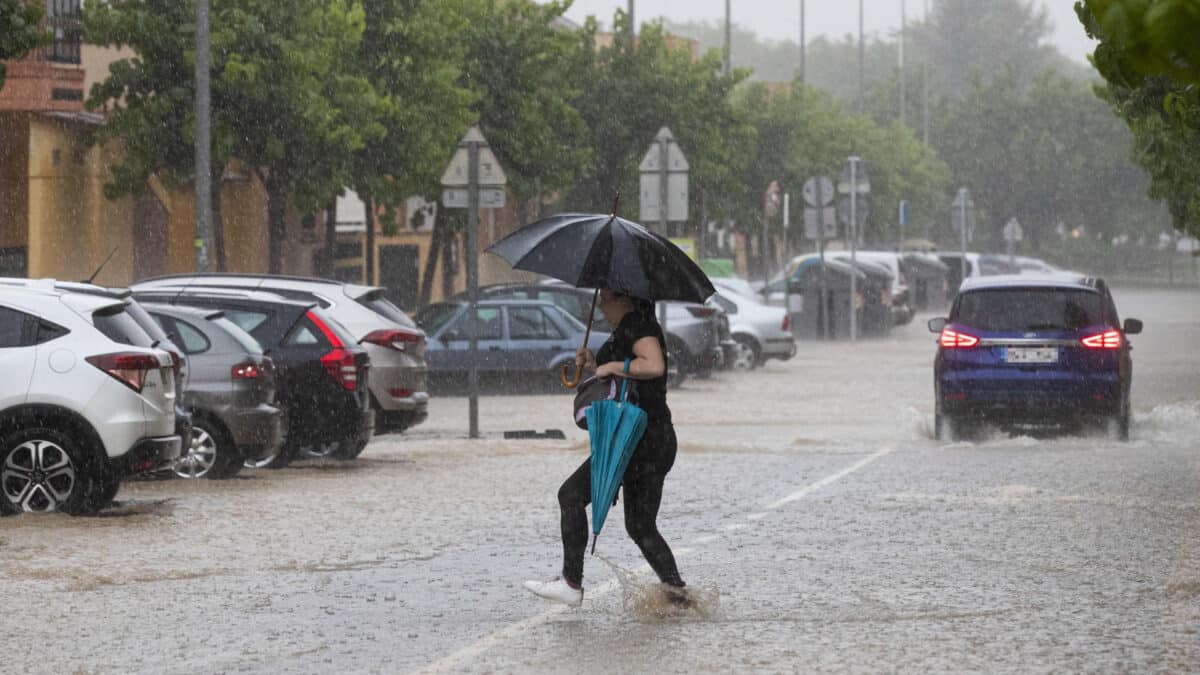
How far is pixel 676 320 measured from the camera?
32.5m

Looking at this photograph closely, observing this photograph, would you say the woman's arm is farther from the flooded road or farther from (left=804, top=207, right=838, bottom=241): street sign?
(left=804, top=207, right=838, bottom=241): street sign

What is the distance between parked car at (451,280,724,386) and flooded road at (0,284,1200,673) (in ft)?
32.2

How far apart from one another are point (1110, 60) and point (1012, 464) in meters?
12.4

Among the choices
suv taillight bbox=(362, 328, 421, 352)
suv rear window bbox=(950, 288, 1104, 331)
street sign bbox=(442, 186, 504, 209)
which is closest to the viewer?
suv taillight bbox=(362, 328, 421, 352)

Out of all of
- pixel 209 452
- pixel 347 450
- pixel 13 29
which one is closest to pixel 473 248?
pixel 347 450

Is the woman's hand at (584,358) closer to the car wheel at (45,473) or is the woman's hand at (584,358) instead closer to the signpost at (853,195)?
the car wheel at (45,473)

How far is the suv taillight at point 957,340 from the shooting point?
2122cm

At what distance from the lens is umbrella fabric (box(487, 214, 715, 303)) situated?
10180 mm

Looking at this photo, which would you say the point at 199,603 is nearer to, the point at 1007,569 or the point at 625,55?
the point at 1007,569

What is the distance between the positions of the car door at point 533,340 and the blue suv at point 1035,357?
8.86 m

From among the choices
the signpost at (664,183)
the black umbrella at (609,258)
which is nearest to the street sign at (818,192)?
the signpost at (664,183)

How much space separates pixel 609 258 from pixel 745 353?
27.5 meters

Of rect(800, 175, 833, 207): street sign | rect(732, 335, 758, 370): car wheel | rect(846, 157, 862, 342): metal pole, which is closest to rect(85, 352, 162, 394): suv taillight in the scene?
rect(732, 335, 758, 370): car wheel

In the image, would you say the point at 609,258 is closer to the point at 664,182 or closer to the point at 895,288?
the point at 664,182
